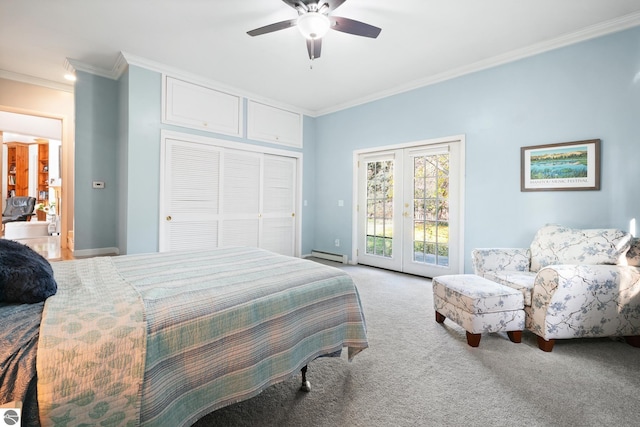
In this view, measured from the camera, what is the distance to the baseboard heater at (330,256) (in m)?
5.14

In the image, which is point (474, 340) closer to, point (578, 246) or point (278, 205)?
point (578, 246)

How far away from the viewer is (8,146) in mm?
7902

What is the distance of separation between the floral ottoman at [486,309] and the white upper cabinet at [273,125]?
147 inches

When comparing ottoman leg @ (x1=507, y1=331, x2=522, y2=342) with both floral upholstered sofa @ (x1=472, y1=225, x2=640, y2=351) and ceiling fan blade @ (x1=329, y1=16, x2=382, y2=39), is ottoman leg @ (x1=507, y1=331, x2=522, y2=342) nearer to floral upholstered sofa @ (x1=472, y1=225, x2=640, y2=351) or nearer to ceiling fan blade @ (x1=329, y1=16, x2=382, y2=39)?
floral upholstered sofa @ (x1=472, y1=225, x2=640, y2=351)

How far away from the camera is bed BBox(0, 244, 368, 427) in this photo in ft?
2.69

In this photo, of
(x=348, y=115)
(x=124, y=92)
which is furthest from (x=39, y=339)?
(x=348, y=115)

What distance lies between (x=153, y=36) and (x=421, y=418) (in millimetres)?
4066

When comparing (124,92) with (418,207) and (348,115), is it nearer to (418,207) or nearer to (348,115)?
(348,115)

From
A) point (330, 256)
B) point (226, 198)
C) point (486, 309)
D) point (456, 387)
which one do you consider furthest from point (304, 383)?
point (330, 256)

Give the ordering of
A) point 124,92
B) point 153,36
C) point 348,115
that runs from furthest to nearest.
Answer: point 348,115, point 124,92, point 153,36

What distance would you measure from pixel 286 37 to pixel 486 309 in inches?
124

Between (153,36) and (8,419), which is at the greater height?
(153,36)

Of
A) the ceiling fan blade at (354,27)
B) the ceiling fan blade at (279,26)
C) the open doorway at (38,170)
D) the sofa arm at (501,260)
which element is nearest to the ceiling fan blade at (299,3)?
the ceiling fan blade at (279,26)

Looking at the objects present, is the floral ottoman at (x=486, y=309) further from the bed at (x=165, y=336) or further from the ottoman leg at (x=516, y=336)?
the bed at (x=165, y=336)
